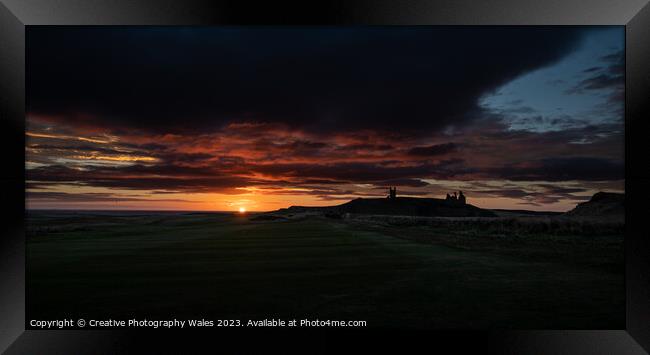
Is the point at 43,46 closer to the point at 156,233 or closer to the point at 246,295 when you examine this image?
the point at 156,233

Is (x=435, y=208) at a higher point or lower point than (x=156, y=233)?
higher

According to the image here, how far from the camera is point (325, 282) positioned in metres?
5.73

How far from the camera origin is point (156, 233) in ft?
28.8

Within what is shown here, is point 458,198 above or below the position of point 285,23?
below

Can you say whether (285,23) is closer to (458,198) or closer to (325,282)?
(325,282)

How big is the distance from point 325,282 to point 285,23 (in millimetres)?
4633

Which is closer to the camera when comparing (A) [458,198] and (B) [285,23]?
(B) [285,23]

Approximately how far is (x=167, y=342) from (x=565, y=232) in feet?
27.9

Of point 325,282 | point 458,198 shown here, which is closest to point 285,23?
point 325,282

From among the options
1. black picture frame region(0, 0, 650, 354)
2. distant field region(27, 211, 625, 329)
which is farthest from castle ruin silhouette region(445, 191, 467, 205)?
black picture frame region(0, 0, 650, 354)

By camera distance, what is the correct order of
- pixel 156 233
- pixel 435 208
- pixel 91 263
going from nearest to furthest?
1. pixel 91 263
2. pixel 435 208
3. pixel 156 233

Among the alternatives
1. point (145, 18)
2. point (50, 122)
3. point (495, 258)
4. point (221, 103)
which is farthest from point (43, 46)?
point (495, 258)

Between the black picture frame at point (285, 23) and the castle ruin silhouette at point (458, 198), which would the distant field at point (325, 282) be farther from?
the castle ruin silhouette at point (458, 198)

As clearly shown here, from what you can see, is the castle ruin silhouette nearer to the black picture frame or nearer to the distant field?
the distant field
